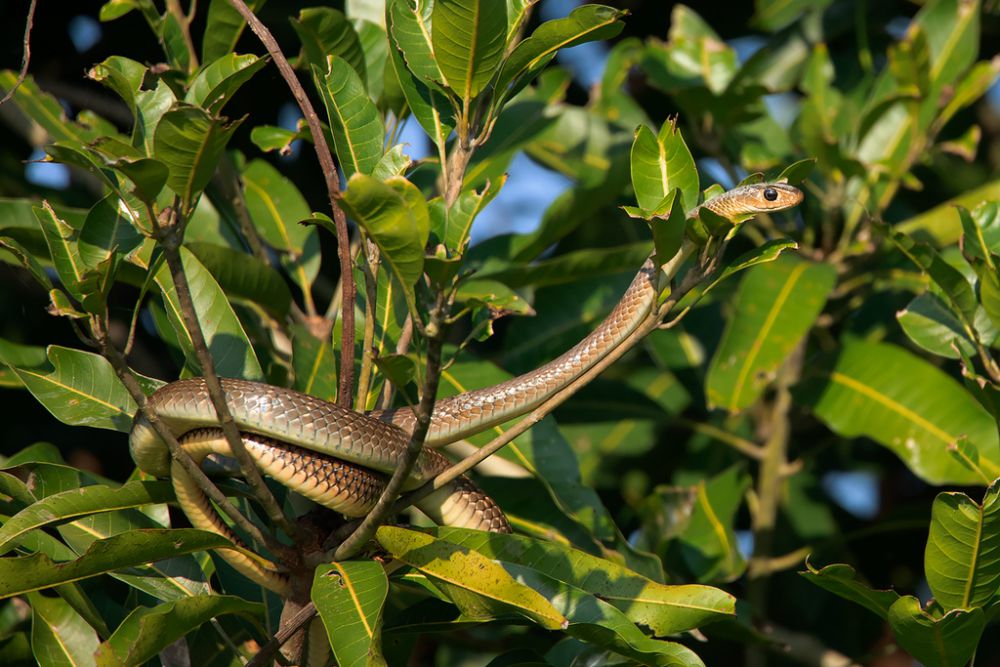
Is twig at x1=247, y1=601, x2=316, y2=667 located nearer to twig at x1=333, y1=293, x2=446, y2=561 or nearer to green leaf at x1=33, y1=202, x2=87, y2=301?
twig at x1=333, y1=293, x2=446, y2=561

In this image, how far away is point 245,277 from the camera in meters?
3.82

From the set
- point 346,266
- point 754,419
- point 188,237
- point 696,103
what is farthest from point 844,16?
point 346,266

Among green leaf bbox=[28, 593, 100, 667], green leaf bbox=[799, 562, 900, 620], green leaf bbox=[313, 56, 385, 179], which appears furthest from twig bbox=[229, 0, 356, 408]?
green leaf bbox=[799, 562, 900, 620]

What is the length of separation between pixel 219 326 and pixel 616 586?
1.32 metres

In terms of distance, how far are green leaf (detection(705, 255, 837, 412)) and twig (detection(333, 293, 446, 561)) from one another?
2066mm

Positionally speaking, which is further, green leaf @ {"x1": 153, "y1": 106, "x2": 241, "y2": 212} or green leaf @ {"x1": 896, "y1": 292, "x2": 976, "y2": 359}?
green leaf @ {"x1": 896, "y1": 292, "x2": 976, "y2": 359}

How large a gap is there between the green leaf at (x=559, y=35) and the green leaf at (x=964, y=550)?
143cm

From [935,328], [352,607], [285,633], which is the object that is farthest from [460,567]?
[935,328]

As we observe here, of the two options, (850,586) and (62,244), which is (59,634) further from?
(850,586)

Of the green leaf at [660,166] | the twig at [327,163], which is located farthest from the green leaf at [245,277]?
the green leaf at [660,166]

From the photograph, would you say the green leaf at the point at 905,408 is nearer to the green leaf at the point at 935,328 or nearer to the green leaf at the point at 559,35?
the green leaf at the point at 935,328

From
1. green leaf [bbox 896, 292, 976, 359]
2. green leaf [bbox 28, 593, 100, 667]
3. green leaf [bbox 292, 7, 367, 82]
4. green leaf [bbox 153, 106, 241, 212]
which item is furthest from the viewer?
green leaf [bbox 896, 292, 976, 359]

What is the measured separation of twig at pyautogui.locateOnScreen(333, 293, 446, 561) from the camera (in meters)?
Result: 2.08

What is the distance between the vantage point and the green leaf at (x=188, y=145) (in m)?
2.22
